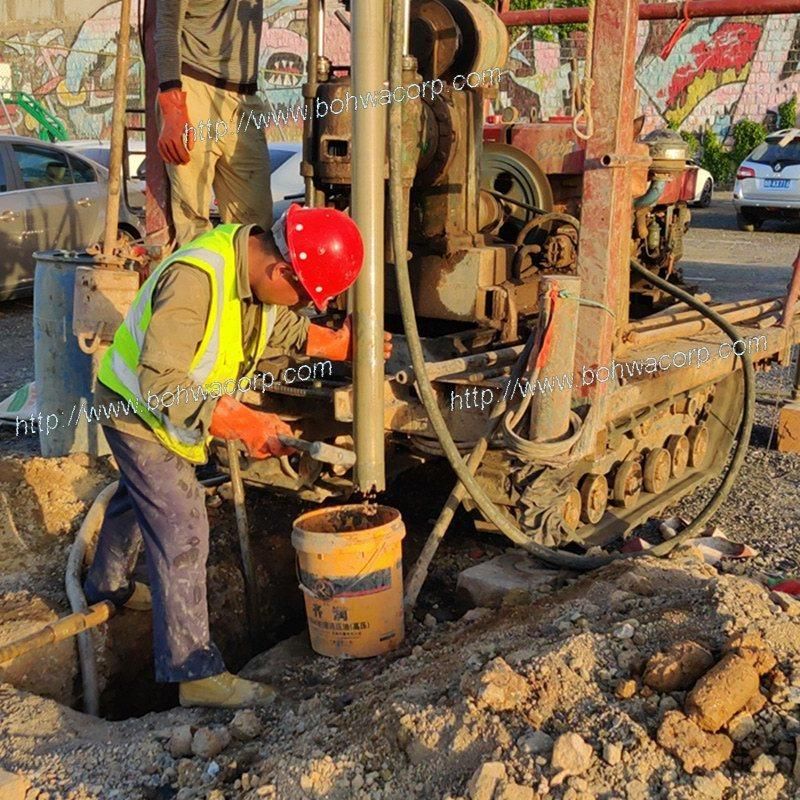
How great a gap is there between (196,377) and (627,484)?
2.87 m

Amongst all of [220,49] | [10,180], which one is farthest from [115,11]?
[220,49]

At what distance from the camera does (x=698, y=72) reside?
74.4ft

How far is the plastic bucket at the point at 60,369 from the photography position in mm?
5555

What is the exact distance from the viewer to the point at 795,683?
9.51ft

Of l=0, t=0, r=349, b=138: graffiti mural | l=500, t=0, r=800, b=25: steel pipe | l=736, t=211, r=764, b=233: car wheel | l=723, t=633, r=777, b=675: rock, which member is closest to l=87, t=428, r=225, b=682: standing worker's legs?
l=723, t=633, r=777, b=675: rock

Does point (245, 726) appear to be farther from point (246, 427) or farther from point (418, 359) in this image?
point (418, 359)

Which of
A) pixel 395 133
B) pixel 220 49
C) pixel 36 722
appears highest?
pixel 220 49

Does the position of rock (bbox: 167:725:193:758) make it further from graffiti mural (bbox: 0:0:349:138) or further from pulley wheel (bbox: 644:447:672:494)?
graffiti mural (bbox: 0:0:349:138)

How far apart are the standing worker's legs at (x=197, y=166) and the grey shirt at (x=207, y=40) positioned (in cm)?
9

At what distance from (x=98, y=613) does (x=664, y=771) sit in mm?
2314

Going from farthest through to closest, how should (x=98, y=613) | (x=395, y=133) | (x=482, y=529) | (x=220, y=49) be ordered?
(x=220, y=49)
(x=482, y=529)
(x=98, y=613)
(x=395, y=133)

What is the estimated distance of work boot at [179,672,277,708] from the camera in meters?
3.62

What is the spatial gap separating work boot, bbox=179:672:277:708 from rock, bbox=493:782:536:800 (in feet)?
4.14

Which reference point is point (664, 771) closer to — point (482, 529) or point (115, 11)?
point (482, 529)
